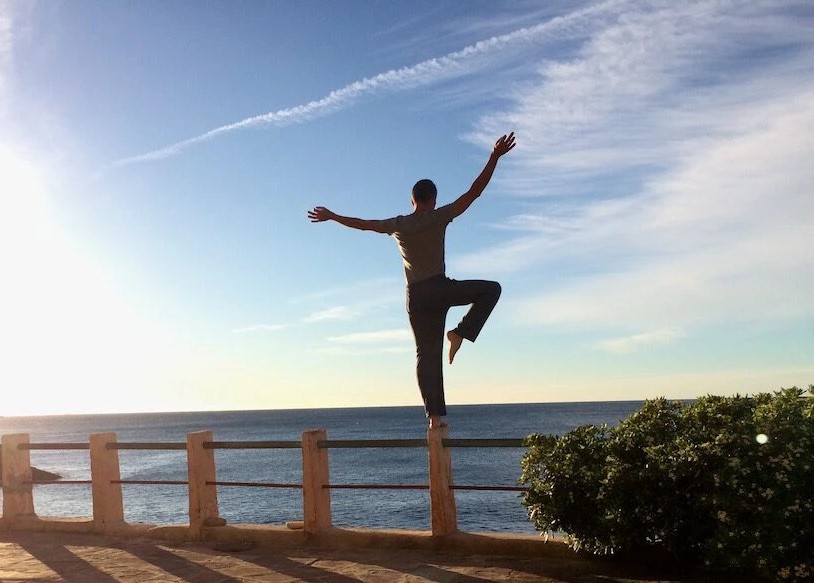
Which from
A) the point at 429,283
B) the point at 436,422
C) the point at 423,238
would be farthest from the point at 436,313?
the point at 436,422

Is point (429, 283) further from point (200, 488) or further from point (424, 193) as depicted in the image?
point (200, 488)

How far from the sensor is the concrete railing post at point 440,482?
8.09m

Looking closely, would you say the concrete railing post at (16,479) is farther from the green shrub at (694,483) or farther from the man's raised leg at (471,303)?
the green shrub at (694,483)

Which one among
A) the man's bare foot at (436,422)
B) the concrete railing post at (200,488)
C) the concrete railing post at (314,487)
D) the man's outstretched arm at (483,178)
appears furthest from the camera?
the concrete railing post at (200,488)

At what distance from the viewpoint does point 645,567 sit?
6.89 m

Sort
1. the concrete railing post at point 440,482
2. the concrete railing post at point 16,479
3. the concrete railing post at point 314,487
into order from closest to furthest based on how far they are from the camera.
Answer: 1. the concrete railing post at point 440,482
2. the concrete railing post at point 314,487
3. the concrete railing post at point 16,479

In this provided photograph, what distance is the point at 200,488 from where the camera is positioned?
32.1ft

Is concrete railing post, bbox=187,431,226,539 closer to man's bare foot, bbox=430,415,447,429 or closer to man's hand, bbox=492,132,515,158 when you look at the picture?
man's bare foot, bbox=430,415,447,429

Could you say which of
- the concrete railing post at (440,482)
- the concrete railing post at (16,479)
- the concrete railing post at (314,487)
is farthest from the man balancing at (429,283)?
the concrete railing post at (16,479)

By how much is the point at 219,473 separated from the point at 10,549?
76.3m

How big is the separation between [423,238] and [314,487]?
327cm

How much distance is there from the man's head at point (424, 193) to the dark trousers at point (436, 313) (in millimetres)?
702

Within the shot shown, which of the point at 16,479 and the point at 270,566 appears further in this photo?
the point at 16,479

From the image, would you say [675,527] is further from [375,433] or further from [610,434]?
[375,433]
